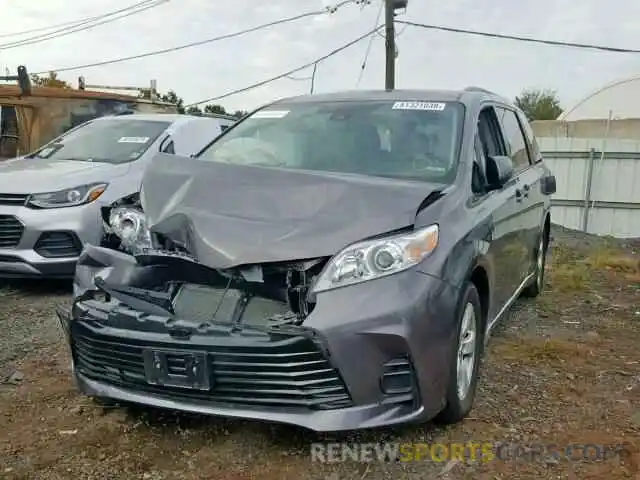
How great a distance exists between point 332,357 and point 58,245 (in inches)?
140

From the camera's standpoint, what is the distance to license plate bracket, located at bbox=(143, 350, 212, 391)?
264 cm

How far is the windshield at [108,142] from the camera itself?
6277 mm

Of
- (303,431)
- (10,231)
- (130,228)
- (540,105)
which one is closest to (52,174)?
(10,231)

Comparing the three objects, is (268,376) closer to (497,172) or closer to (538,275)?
(497,172)

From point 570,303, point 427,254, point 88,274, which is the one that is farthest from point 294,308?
point 570,303

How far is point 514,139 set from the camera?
4.98 metres

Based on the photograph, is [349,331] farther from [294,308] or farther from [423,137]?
[423,137]

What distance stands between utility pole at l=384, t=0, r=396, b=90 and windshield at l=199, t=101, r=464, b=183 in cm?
1345

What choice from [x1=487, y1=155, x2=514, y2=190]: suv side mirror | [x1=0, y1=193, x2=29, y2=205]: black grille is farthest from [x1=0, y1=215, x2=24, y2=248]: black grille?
[x1=487, y1=155, x2=514, y2=190]: suv side mirror

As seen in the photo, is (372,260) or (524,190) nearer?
(372,260)

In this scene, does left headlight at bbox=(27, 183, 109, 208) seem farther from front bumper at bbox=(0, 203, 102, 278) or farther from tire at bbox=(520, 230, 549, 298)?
tire at bbox=(520, 230, 549, 298)

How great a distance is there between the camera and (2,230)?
5.32 m

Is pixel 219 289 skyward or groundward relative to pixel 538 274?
skyward

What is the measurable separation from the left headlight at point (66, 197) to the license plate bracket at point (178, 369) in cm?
305
